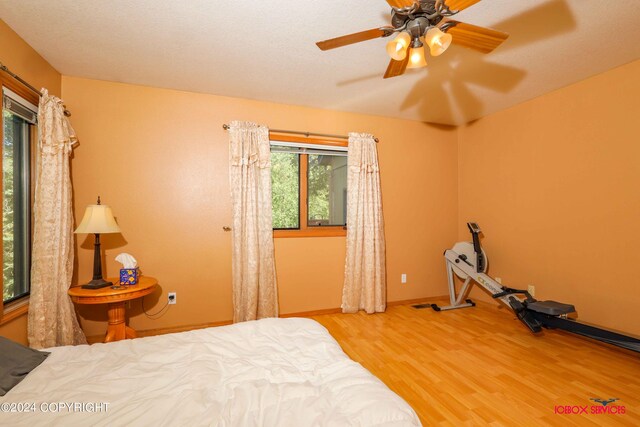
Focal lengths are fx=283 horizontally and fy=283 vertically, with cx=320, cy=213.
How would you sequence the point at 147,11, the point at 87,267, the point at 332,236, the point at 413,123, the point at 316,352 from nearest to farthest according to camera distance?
1. the point at 316,352
2. the point at 147,11
3. the point at 87,267
4. the point at 332,236
5. the point at 413,123

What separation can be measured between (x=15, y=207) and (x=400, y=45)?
10.4 feet

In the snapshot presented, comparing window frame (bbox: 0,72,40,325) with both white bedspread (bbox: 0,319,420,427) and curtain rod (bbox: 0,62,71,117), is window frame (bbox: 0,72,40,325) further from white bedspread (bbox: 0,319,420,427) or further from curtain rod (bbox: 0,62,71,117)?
white bedspread (bbox: 0,319,420,427)

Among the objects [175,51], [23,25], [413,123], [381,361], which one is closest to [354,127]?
[413,123]

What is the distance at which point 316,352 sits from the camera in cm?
155

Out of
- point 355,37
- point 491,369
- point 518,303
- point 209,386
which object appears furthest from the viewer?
point 518,303

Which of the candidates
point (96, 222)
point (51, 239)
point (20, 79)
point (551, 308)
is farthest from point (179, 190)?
point (551, 308)

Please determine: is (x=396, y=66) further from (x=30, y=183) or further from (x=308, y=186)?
(x=30, y=183)

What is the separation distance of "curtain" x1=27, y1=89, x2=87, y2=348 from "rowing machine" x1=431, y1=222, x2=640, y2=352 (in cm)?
397

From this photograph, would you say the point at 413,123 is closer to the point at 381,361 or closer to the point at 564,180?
the point at 564,180

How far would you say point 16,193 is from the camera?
92.6 inches

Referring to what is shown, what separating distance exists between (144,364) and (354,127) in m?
3.34

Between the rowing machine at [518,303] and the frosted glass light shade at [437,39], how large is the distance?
2.68 m

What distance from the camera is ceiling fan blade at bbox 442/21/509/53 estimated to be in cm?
143

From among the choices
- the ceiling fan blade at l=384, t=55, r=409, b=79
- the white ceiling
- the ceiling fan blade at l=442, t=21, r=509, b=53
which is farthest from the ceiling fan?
the white ceiling
